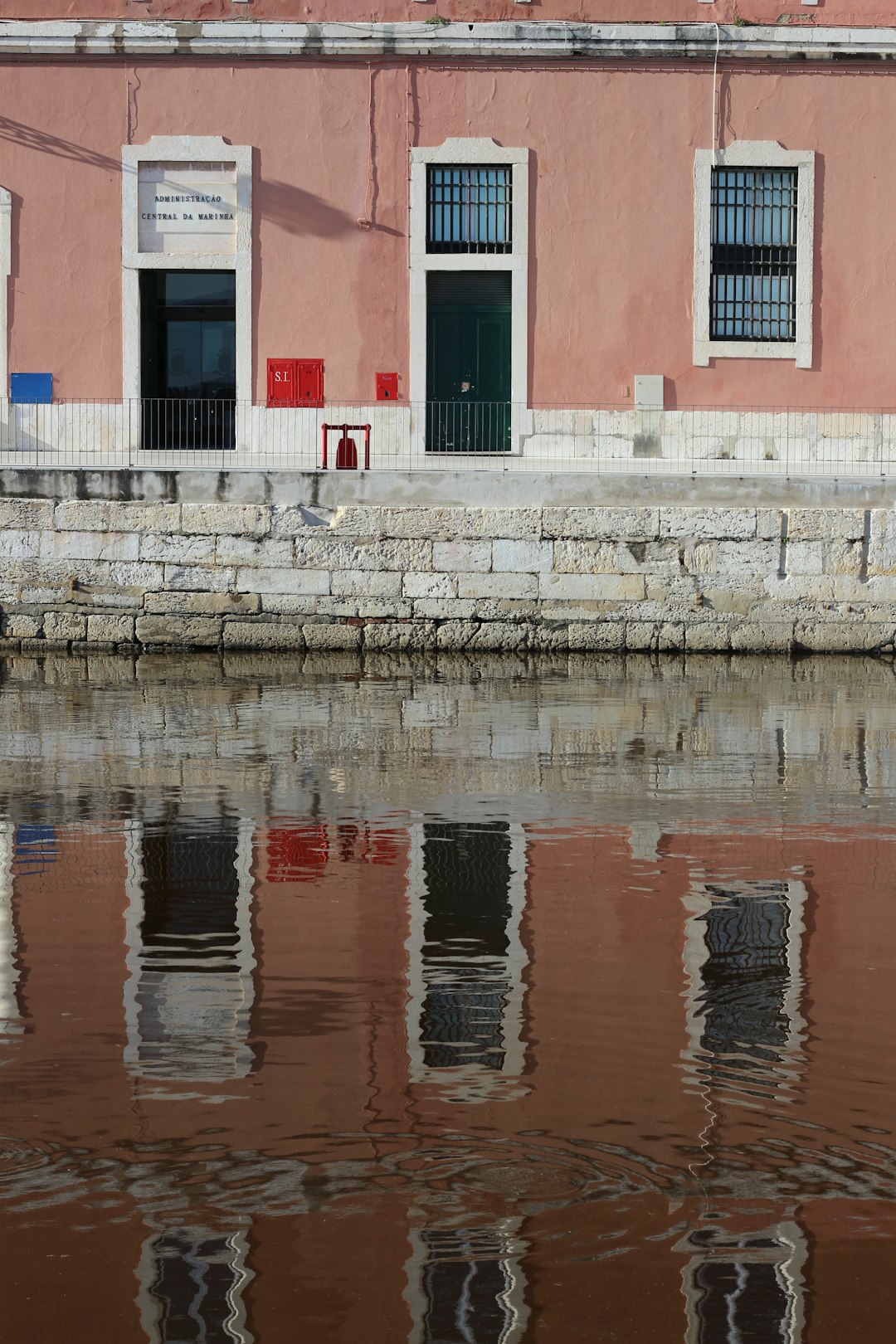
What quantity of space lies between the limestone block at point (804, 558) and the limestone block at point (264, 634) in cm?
496

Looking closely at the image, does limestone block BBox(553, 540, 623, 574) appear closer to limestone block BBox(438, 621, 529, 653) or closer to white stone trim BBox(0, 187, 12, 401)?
limestone block BBox(438, 621, 529, 653)

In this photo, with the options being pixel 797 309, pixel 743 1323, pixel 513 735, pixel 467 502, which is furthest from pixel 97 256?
pixel 743 1323

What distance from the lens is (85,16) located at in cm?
2288

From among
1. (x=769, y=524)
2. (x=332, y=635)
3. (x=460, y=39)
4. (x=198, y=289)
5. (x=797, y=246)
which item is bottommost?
(x=332, y=635)

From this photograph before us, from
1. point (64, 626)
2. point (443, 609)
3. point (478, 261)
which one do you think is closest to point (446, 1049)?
point (443, 609)

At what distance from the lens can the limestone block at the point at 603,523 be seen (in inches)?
733

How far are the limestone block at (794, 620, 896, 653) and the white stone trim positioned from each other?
1066cm

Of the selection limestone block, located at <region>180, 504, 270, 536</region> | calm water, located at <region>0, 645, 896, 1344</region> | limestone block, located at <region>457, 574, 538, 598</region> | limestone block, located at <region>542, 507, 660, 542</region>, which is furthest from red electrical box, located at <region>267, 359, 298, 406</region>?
calm water, located at <region>0, 645, 896, 1344</region>

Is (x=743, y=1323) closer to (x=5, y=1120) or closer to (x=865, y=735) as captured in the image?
(x=5, y=1120)

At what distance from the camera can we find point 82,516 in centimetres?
1903

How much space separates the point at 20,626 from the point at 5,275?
20.0 feet

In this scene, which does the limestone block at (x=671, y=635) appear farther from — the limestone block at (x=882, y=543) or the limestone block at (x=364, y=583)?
the limestone block at (x=364, y=583)

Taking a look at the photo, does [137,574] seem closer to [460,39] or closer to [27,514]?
[27,514]

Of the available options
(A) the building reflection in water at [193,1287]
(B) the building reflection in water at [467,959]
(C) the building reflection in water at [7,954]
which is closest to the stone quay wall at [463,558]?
(B) the building reflection in water at [467,959]
